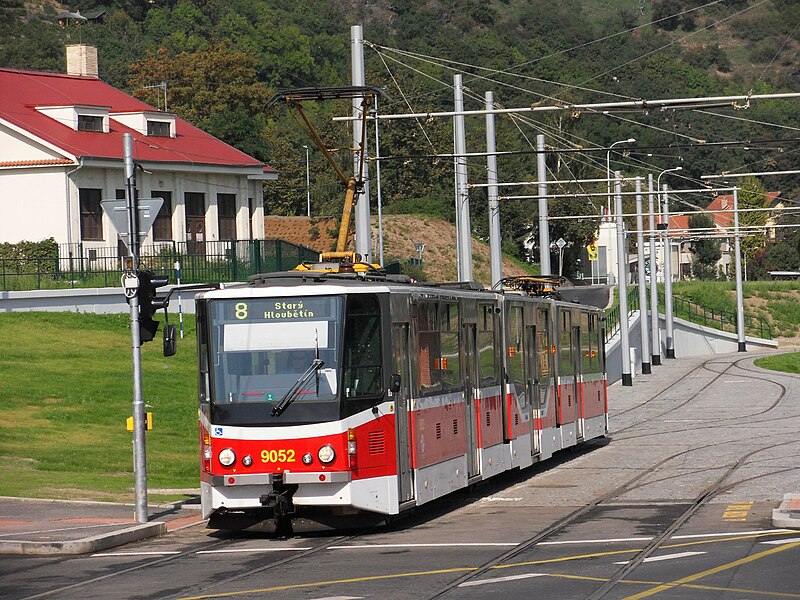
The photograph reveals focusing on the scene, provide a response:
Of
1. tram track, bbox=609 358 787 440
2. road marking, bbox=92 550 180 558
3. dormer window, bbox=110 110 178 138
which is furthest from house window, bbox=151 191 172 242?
road marking, bbox=92 550 180 558

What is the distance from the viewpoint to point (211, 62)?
101 m

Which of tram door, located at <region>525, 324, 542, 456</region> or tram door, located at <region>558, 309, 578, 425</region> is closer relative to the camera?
tram door, located at <region>525, 324, 542, 456</region>

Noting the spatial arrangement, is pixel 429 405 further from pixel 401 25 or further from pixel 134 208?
pixel 401 25

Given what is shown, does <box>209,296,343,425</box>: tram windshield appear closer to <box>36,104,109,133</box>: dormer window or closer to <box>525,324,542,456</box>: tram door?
<box>525,324,542,456</box>: tram door

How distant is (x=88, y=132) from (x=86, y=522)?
3821cm

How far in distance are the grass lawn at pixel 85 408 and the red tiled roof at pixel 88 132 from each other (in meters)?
10.8

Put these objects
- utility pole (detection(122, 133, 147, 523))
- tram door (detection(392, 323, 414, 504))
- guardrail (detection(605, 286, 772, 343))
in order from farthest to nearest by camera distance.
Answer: guardrail (detection(605, 286, 772, 343)), utility pole (detection(122, 133, 147, 523)), tram door (detection(392, 323, 414, 504))

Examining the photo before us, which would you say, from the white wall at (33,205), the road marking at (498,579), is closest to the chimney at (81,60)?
the white wall at (33,205)

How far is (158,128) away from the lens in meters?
60.5

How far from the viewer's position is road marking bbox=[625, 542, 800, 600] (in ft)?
39.3

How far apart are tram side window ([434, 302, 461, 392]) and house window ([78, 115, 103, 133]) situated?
37174 millimetres

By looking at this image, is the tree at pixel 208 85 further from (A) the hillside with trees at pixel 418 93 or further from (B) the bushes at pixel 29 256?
(B) the bushes at pixel 29 256

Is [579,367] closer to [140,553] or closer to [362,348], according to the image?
[362,348]

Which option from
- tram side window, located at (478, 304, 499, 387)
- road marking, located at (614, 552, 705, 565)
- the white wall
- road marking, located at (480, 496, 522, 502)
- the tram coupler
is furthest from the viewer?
the white wall
